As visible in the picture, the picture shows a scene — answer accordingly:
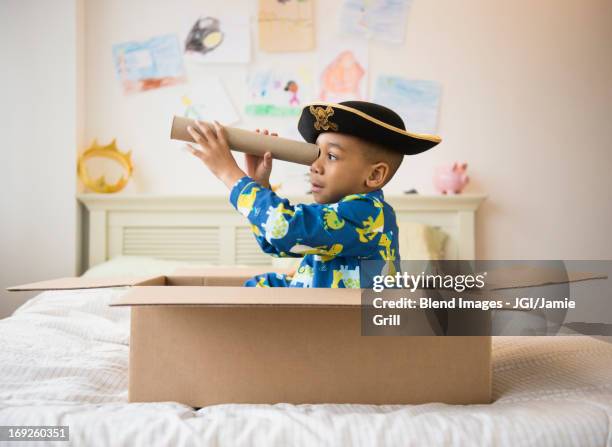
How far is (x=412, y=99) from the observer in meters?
2.46

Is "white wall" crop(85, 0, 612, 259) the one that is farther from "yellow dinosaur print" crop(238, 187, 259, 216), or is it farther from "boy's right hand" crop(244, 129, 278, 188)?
"yellow dinosaur print" crop(238, 187, 259, 216)

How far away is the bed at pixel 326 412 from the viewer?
597 millimetres

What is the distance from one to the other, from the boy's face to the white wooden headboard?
53.4 inches

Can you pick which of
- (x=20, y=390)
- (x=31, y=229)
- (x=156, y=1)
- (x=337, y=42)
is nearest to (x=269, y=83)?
(x=337, y=42)

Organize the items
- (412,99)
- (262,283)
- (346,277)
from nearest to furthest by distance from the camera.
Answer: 1. (346,277)
2. (262,283)
3. (412,99)

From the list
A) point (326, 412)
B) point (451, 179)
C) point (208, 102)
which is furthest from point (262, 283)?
point (208, 102)

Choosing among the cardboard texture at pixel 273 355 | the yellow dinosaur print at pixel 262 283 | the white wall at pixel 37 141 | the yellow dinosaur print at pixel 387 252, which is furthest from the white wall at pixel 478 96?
the cardboard texture at pixel 273 355

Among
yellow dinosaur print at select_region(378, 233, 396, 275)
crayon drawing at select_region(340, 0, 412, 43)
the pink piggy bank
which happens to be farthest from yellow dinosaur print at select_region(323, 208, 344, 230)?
crayon drawing at select_region(340, 0, 412, 43)

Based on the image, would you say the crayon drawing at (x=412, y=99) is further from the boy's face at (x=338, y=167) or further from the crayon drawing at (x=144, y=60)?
the boy's face at (x=338, y=167)

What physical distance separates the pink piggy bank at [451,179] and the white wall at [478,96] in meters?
0.09

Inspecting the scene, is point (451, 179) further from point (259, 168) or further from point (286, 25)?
point (259, 168)

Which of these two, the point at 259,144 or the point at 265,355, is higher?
the point at 259,144

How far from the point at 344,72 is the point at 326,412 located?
203cm

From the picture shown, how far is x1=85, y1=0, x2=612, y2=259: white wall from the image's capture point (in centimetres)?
247
